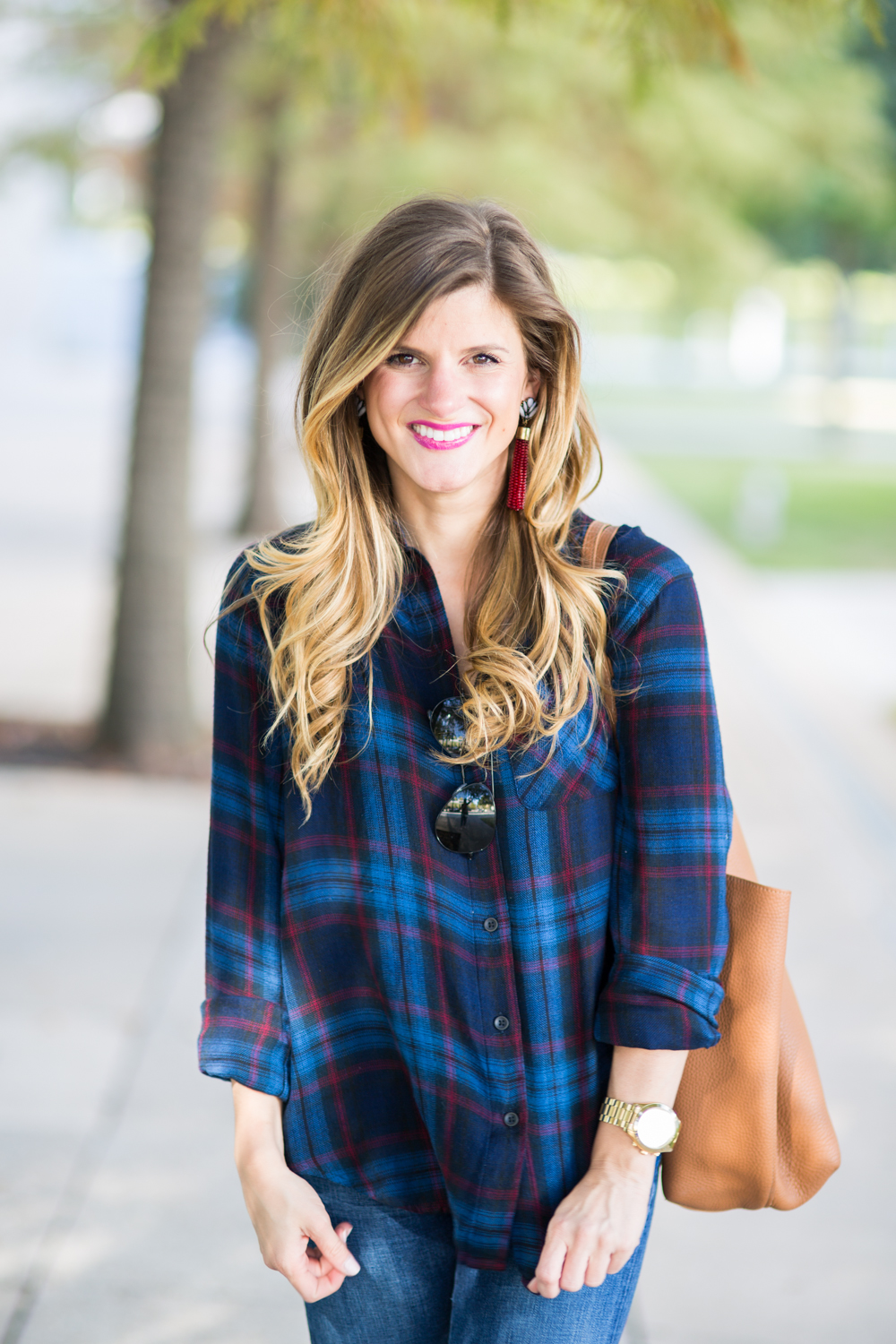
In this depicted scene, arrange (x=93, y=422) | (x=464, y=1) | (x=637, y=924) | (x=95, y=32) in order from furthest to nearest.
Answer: (x=93, y=422) → (x=95, y=32) → (x=464, y=1) → (x=637, y=924)

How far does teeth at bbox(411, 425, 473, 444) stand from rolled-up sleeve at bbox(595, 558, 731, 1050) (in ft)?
1.07

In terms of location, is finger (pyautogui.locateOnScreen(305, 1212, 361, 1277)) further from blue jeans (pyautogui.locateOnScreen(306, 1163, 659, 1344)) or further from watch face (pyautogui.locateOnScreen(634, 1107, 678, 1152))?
watch face (pyautogui.locateOnScreen(634, 1107, 678, 1152))

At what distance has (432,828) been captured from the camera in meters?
1.70

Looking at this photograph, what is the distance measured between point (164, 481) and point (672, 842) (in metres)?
5.58

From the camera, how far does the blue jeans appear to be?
172cm

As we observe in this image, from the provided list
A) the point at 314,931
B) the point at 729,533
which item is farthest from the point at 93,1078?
the point at 729,533

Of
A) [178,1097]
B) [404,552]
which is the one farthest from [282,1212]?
[178,1097]

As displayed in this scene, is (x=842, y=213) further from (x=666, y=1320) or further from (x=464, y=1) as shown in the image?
(x=666, y=1320)

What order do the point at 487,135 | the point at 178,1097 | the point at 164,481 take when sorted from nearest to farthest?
the point at 178,1097 → the point at 164,481 → the point at 487,135

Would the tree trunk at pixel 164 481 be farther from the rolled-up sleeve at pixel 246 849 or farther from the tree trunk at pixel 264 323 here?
the rolled-up sleeve at pixel 246 849

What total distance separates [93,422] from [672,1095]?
2788 cm

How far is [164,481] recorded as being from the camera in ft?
22.4

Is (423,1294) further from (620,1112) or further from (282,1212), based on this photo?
(620,1112)

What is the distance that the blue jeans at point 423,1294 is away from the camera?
1.72 meters
